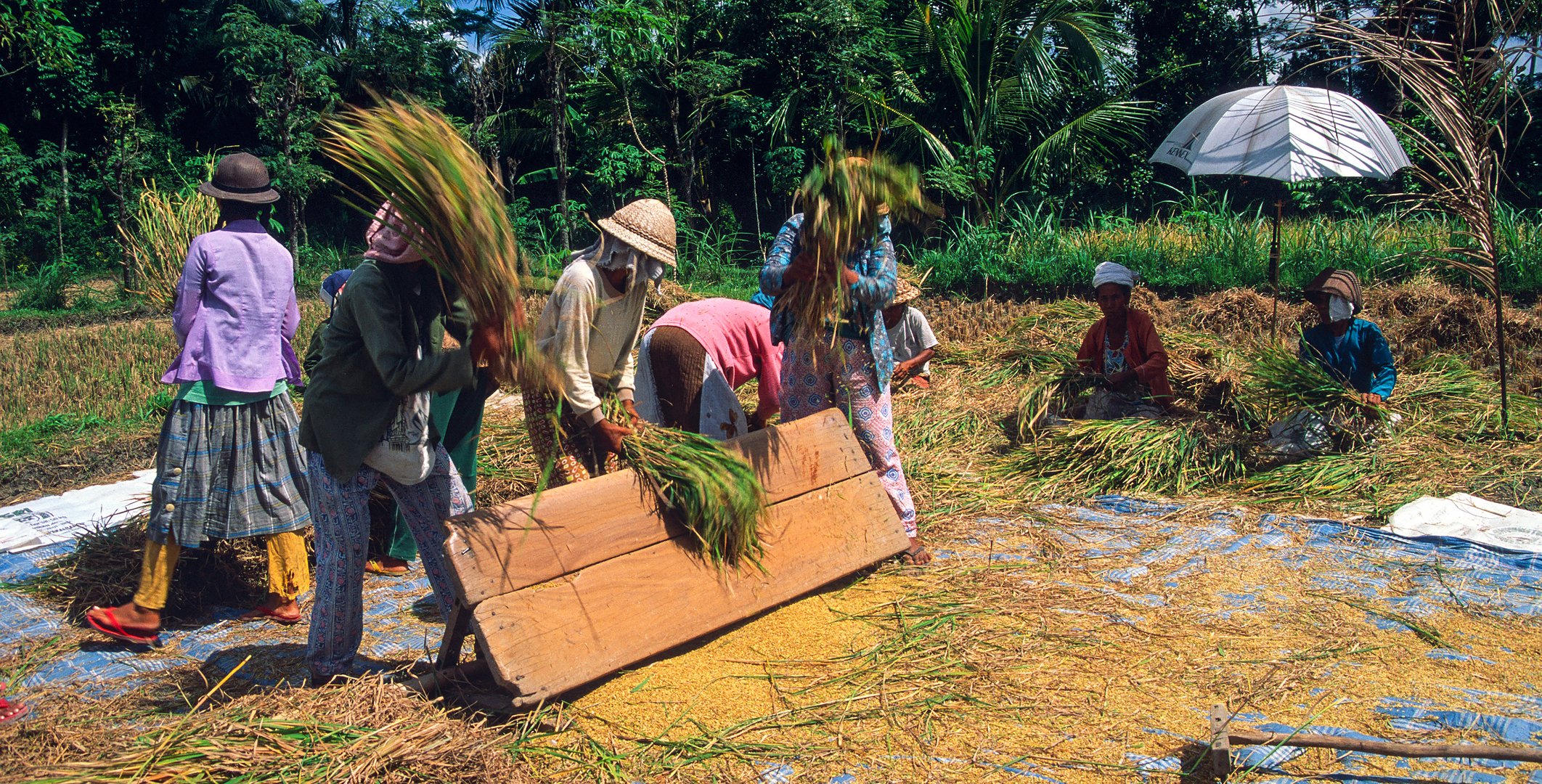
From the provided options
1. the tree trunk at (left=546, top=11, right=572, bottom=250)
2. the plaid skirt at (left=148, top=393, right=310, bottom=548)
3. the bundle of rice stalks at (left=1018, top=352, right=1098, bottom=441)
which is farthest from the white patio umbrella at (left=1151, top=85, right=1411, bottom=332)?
the tree trunk at (left=546, top=11, right=572, bottom=250)

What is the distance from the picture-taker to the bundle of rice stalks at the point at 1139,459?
4668 millimetres

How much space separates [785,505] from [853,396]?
53cm

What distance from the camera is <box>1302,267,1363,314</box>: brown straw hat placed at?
189 inches

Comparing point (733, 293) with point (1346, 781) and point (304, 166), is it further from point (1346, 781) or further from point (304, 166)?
point (1346, 781)

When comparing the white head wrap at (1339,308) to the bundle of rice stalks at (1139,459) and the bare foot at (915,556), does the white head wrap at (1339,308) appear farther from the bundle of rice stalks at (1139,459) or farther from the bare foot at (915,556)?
the bare foot at (915,556)

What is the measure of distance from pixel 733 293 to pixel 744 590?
22.0ft

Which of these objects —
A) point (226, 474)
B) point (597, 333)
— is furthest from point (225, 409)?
point (597, 333)

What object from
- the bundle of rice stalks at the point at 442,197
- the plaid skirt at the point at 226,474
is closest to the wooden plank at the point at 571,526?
the bundle of rice stalks at the point at 442,197

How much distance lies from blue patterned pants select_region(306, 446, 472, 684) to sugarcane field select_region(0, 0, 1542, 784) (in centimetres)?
1

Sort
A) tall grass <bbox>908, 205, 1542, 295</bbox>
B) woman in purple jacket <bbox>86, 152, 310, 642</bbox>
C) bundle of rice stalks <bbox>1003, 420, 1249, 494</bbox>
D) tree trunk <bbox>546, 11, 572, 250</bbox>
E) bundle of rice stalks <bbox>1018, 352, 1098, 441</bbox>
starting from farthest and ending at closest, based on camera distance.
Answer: tree trunk <bbox>546, 11, 572, 250</bbox>, tall grass <bbox>908, 205, 1542, 295</bbox>, bundle of rice stalks <bbox>1018, 352, 1098, 441</bbox>, bundle of rice stalks <bbox>1003, 420, 1249, 494</bbox>, woman in purple jacket <bbox>86, 152, 310, 642</bbox>

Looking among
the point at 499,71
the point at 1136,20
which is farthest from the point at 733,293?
the point at 1136,20

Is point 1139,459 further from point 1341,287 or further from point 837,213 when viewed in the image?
point 837,213

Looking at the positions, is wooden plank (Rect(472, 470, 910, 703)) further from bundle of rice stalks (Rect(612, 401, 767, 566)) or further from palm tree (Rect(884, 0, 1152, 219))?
palm tree (Rect(884, 0, 1152, 219))

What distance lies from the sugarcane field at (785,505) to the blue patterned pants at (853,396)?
17mm
